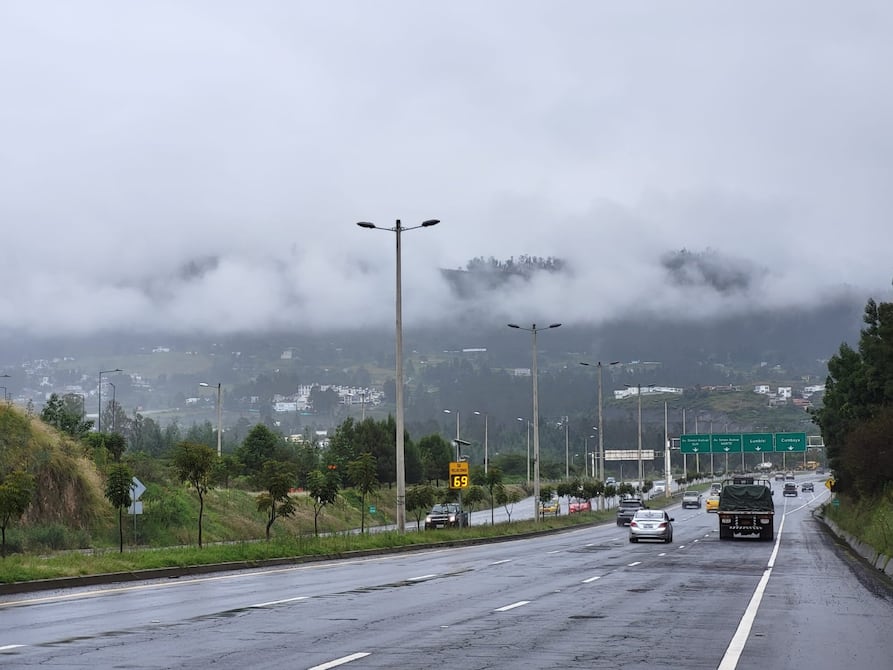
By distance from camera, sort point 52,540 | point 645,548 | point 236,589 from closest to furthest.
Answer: point 236,589, point 645,548, point 52,540

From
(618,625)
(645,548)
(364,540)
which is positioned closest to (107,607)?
(618,625)

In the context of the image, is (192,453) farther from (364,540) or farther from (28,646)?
(28,646)

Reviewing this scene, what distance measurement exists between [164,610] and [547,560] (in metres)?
19.7

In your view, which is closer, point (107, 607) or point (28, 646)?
point (28, 646)

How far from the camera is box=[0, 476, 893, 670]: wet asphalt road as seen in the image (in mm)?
13641

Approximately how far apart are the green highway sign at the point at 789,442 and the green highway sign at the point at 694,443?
9511 millimetres

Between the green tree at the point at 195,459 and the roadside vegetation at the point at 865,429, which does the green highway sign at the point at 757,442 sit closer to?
the roadside vegetation at the point at 865,429

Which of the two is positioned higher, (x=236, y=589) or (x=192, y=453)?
(x=192, y=453)

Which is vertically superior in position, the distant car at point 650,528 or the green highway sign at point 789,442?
the green highway sign at point 789,442

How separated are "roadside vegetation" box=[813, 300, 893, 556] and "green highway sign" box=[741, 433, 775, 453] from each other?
97.2 ft

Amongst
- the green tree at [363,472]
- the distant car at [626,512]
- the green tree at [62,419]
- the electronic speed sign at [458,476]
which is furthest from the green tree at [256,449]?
the electronic speed sign at [458,476]

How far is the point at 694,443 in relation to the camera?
135 meters

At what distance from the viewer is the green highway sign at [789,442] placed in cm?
13900

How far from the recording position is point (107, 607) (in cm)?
2006
